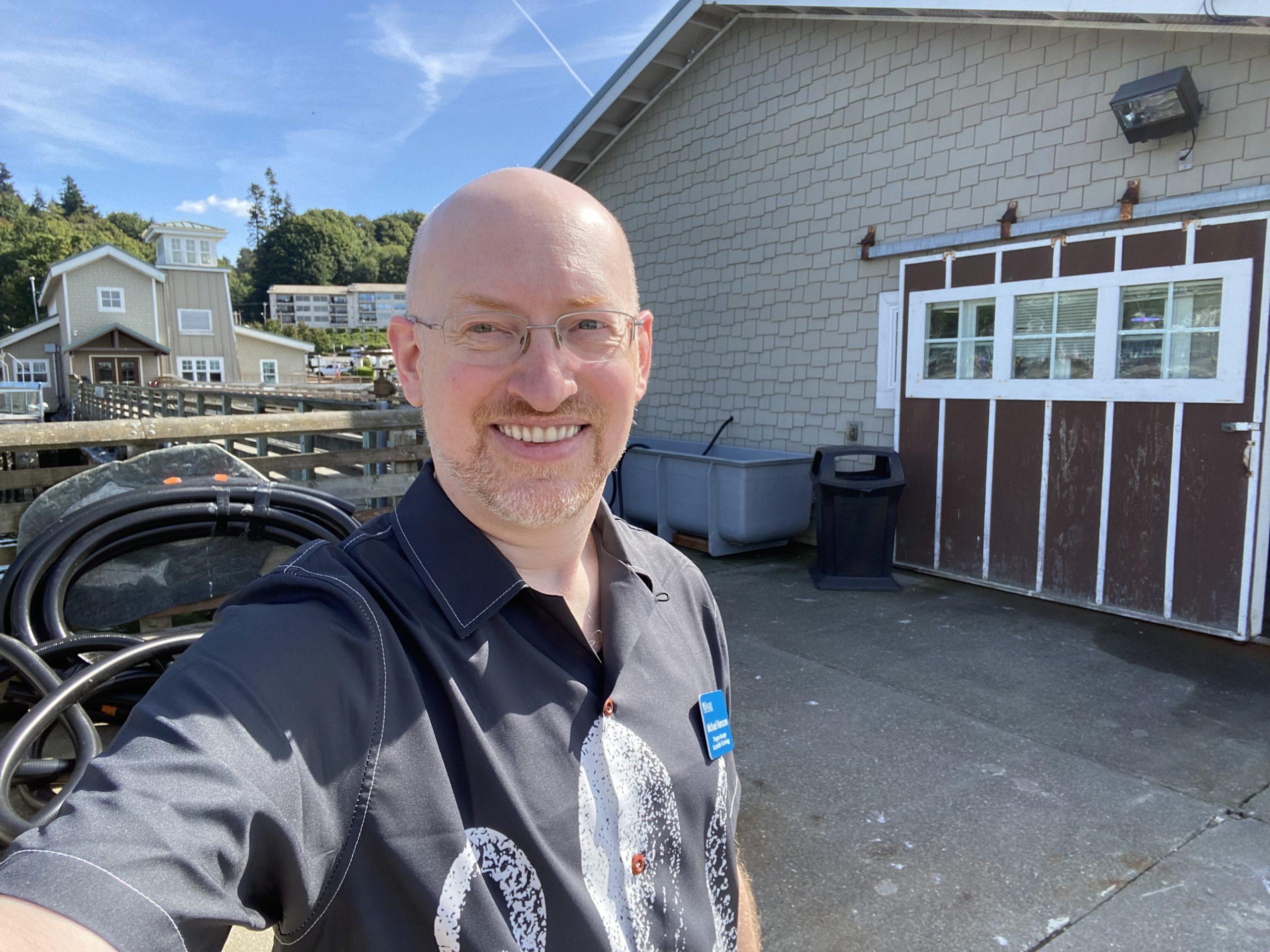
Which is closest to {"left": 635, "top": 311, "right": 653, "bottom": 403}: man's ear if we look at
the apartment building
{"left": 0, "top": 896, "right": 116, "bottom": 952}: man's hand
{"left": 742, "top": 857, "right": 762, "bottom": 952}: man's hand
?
{"left": 742, "top": 857, "right": 762, "bottom": 952}: man's hand

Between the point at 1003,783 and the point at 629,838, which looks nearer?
the point at 629,838

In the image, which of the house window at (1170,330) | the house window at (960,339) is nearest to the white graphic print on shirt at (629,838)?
the house window at (1170,330)

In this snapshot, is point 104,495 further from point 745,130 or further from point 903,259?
point 745,130

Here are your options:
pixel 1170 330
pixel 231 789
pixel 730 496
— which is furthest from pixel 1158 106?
pixel 231 789

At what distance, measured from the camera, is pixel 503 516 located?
1.17 m

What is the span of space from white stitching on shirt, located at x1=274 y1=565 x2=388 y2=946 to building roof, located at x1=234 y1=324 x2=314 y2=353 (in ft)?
124

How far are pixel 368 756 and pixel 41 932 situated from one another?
12.2 inches

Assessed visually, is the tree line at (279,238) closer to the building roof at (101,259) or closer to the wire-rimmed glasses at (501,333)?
the building roof at (101,259)

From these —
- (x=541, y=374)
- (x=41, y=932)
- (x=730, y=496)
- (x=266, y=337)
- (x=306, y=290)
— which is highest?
(x=306, y=290)

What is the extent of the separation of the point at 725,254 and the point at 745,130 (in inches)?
46.4

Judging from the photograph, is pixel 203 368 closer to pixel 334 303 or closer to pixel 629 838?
pixel 629 838

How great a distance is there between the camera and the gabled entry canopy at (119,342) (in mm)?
30234

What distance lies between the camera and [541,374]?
1.14 metres

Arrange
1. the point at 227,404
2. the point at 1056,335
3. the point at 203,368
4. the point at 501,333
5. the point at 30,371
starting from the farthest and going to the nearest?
the point at 30,371
the point at 203,368
the point at 227,404
the point at 1056,335
the point at 501,333
